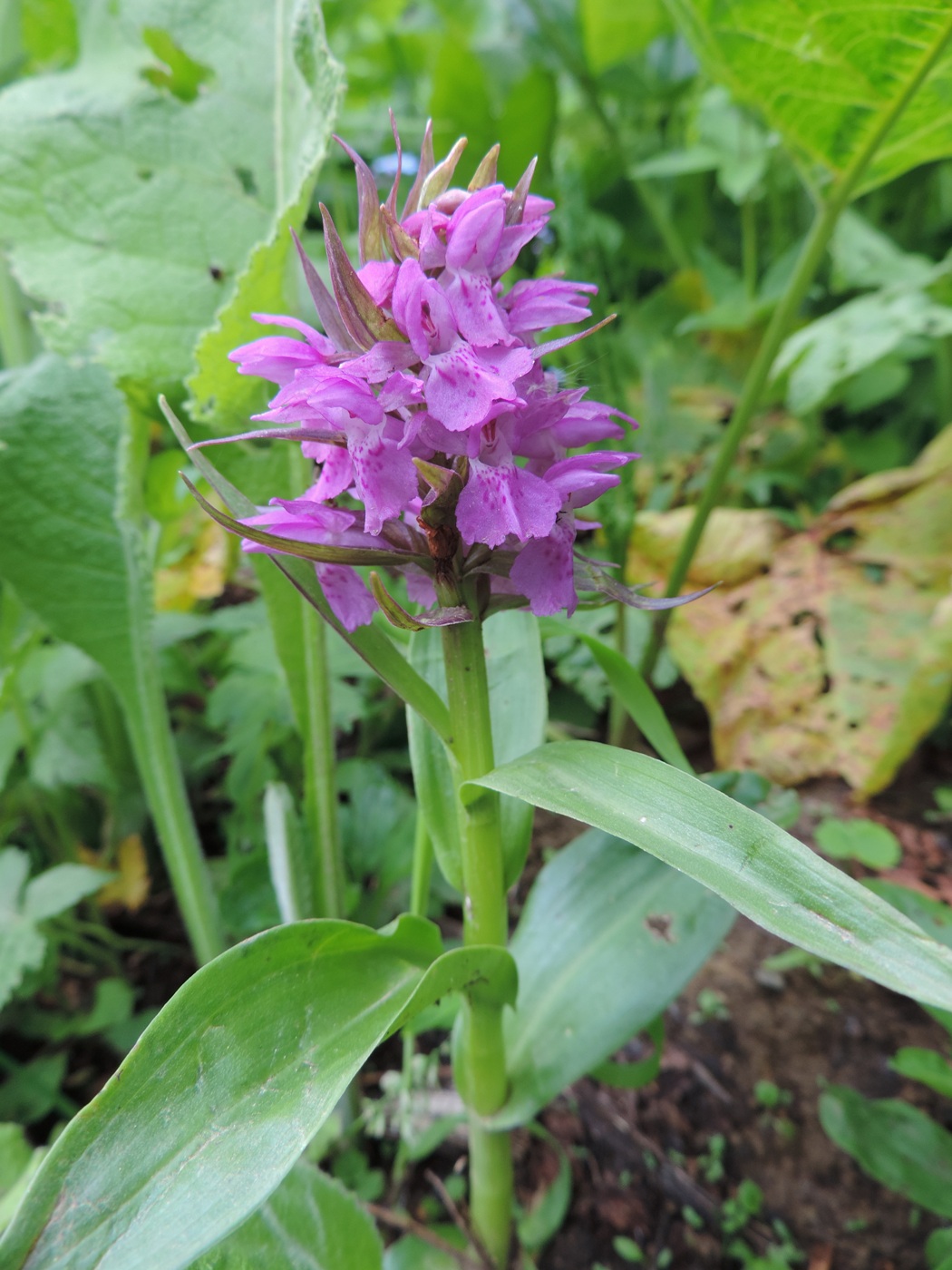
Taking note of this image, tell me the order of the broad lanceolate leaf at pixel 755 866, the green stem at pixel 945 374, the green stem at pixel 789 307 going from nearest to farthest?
the broad lanceolate leaf at pixel 755 866, the green stem at pixel 789 307, the green stem at pixel 945 374

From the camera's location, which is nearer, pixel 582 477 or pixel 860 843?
pixel 582 477

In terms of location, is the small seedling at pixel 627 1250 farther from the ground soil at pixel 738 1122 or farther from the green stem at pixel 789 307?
the green stem at pixel 789 307

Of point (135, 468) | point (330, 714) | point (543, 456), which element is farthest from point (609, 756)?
point (135, 468)

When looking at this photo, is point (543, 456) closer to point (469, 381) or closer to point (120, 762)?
point (469, 381)

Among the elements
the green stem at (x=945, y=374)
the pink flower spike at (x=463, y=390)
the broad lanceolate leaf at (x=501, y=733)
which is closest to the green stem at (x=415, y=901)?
the broad lanceolate leaf at (x=501, y=733)

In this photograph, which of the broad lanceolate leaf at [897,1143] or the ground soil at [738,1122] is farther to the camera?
the ground soil at [738,1122]

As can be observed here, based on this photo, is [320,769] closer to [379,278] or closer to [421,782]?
[421,782]

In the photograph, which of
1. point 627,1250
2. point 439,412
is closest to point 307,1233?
point 627,1250
